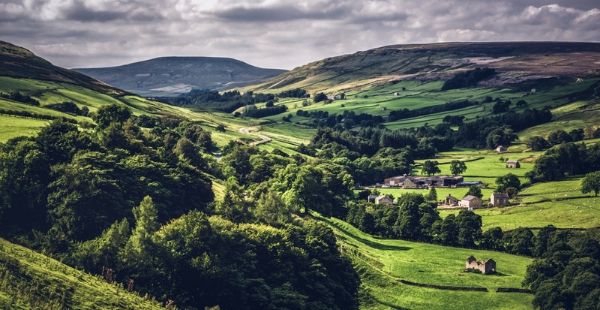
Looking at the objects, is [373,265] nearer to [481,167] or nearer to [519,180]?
[519,180]

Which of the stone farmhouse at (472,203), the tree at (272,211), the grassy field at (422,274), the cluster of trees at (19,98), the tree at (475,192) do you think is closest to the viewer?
the tree at (272,211)

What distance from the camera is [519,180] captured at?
135875 mm

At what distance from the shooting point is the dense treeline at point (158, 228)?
60.0m

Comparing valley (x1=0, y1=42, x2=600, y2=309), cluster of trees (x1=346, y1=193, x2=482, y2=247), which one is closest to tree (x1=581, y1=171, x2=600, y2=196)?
valley (x1=0, y1=42, x2=600, y2=309)

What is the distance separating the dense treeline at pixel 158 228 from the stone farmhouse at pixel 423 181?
251 feet

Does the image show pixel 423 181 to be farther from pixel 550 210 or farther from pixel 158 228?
pixel 158 228

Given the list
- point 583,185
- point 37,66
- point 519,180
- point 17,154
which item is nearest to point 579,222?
point 583,185

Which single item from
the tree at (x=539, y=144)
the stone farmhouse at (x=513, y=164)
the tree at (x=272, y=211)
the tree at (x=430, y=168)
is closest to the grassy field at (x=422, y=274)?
the tree at (x=272, y=211)

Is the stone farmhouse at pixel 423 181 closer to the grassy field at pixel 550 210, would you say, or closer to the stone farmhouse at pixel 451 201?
the stone farmhouse at pixel 451 201

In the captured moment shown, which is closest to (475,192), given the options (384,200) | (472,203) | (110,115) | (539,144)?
(472,203)

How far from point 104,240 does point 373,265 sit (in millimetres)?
41081

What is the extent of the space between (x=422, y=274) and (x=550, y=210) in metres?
36.3

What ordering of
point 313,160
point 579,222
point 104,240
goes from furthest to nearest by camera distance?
point 313,160, point 579,222, point 104,240

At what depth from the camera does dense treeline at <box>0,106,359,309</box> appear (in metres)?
60.0
